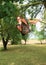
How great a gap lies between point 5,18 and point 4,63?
14.7 m

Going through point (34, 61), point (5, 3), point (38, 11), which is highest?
point (5, 3)

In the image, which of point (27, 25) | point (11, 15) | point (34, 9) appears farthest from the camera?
point (34, 9)

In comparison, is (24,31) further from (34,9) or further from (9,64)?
(9,64)

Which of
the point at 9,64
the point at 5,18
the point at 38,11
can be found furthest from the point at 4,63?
the point at 5,18

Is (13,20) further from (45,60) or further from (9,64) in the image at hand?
(45,60)

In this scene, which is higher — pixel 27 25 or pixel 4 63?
pixel 27 25

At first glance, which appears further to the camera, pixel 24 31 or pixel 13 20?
pixel 13 20

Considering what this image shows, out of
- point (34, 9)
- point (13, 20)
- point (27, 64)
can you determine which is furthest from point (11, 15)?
point (27, 64)

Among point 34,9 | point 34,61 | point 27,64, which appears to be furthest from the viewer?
point 34,61

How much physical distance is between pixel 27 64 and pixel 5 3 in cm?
1413

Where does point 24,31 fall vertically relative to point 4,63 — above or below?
above

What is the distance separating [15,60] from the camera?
23.3 metres

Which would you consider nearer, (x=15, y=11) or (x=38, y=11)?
(x=15, y=11)

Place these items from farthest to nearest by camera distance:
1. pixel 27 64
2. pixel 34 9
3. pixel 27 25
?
pixel 27 64 < pixel 34 9 < pixel 27 25
